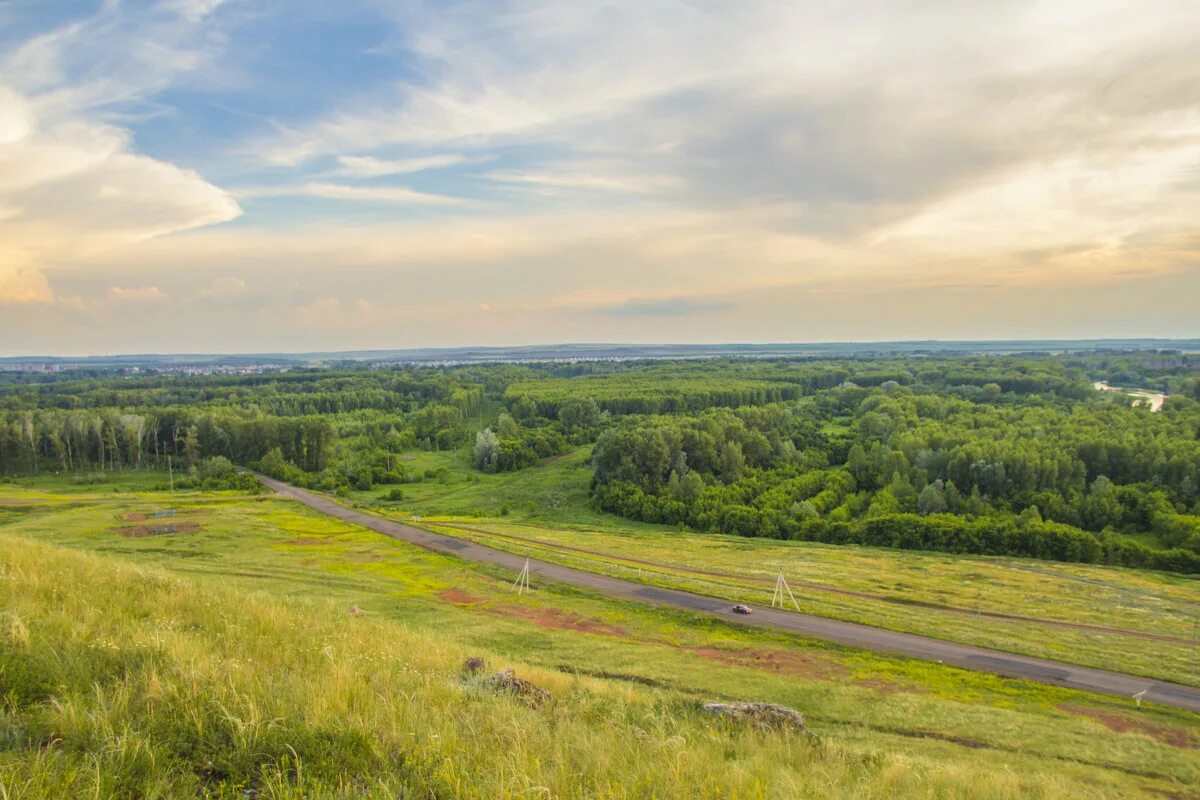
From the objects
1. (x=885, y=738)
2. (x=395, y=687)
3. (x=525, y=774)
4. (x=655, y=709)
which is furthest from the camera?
(x=885, y=738)

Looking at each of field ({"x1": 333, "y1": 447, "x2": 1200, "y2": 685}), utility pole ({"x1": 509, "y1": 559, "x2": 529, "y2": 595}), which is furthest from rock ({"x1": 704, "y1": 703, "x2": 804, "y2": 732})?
utility pole ({"x1": 509, "y1": 559, "x2": 529, "y2": 595})

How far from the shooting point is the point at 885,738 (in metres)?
21.3

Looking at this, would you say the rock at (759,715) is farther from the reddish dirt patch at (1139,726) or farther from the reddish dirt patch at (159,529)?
the reddish dirt patch at (159,529)

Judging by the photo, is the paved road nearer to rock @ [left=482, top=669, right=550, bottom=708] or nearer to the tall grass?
the tall grass

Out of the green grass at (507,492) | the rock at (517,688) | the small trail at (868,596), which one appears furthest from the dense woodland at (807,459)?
the rock at (517,688)

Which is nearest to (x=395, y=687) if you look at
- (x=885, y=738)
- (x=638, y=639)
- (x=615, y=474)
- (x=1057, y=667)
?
(x=885, y=738)

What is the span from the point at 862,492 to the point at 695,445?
25434mm

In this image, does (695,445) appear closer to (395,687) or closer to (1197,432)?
(1197,432)

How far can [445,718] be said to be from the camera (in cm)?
895

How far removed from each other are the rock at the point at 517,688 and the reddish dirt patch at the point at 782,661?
1998 centimetres

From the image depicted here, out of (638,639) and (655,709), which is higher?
(655,709)

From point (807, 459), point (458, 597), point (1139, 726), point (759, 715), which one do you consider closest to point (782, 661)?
point (1139, 726)

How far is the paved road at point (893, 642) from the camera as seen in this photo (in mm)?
31312

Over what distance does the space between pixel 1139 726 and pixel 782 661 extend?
14.8 meters
